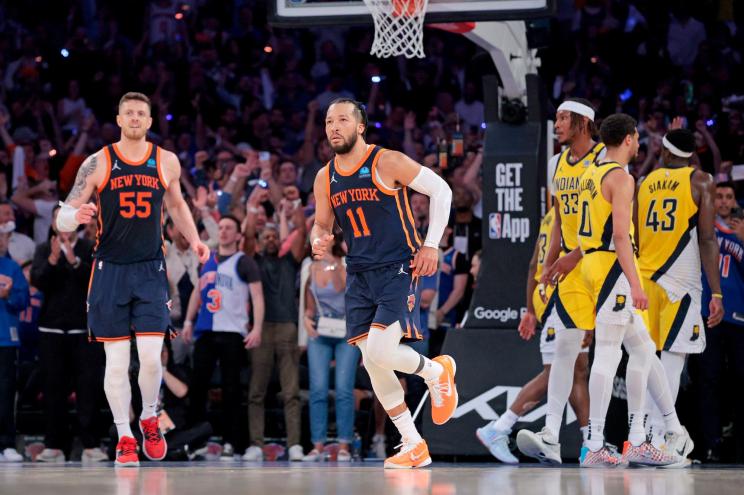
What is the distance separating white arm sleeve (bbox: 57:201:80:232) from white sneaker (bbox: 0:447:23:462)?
152 inches

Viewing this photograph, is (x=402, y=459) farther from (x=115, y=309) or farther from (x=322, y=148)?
(x=322, y=148)

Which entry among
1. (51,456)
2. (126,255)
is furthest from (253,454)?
(126,255)

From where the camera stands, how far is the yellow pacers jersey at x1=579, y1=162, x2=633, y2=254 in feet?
26.8

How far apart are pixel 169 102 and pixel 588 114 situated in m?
9.64

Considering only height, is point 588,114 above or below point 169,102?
below

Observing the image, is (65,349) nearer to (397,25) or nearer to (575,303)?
(397,25)

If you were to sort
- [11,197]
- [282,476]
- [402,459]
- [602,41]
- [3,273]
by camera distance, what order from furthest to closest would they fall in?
[602,41] → [11,197] → [3,273] → [402,459] → [282,476]

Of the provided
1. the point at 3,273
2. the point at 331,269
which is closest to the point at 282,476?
the point at 331,269

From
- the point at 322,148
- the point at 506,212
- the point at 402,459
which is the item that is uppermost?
the point at 322,148

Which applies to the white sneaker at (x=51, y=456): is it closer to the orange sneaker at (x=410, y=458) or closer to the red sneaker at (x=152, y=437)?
the red sneaker at (x=152, y=437)

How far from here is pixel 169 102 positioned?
56.8 feet

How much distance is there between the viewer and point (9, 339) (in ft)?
38.5

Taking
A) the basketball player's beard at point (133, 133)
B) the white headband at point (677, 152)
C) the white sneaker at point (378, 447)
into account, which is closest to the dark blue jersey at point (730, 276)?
the white headband at point (677, 152)

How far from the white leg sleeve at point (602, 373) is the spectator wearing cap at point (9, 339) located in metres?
6.06
